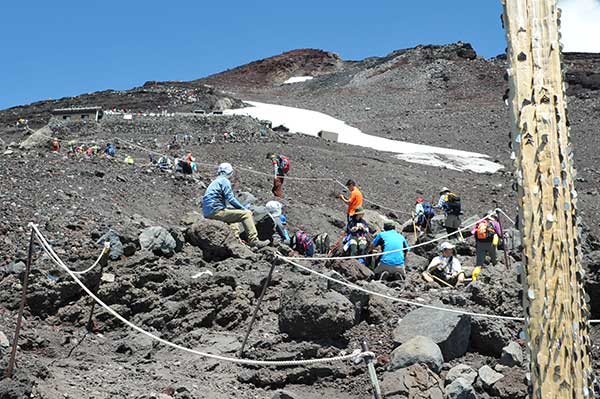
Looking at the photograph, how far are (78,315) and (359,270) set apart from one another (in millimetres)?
3596

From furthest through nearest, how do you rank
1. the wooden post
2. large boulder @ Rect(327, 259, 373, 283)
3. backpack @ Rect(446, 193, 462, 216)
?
backpack @ Rect(446, 193, 462, 216), large boulder @ Rect(327, 259, 373, 283), the wooden post

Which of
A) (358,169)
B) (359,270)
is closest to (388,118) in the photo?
(358,169)

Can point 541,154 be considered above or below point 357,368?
above

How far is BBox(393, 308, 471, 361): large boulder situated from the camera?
23.8ft

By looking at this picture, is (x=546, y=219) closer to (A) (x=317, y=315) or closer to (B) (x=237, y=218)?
(A) (x=317, y=315)

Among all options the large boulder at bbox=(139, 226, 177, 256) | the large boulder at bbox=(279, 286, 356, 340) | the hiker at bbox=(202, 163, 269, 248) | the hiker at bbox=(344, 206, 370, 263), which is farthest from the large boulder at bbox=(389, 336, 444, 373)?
the hiker at bbox=(344, 206, 370, 263)

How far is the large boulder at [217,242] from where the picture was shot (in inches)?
391

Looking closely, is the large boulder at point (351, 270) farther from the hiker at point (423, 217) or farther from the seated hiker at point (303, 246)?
the hiker at point (423, 217)

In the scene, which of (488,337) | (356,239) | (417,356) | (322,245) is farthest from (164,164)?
(417,356)

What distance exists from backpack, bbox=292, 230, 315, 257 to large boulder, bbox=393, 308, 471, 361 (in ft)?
13.9

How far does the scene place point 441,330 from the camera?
7.30m

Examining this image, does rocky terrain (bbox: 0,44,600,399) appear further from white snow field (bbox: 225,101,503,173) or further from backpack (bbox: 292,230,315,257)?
white snow field (bbox: 225,101,503,173)

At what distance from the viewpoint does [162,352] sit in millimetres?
7559

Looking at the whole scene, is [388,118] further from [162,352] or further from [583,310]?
[583,310]
